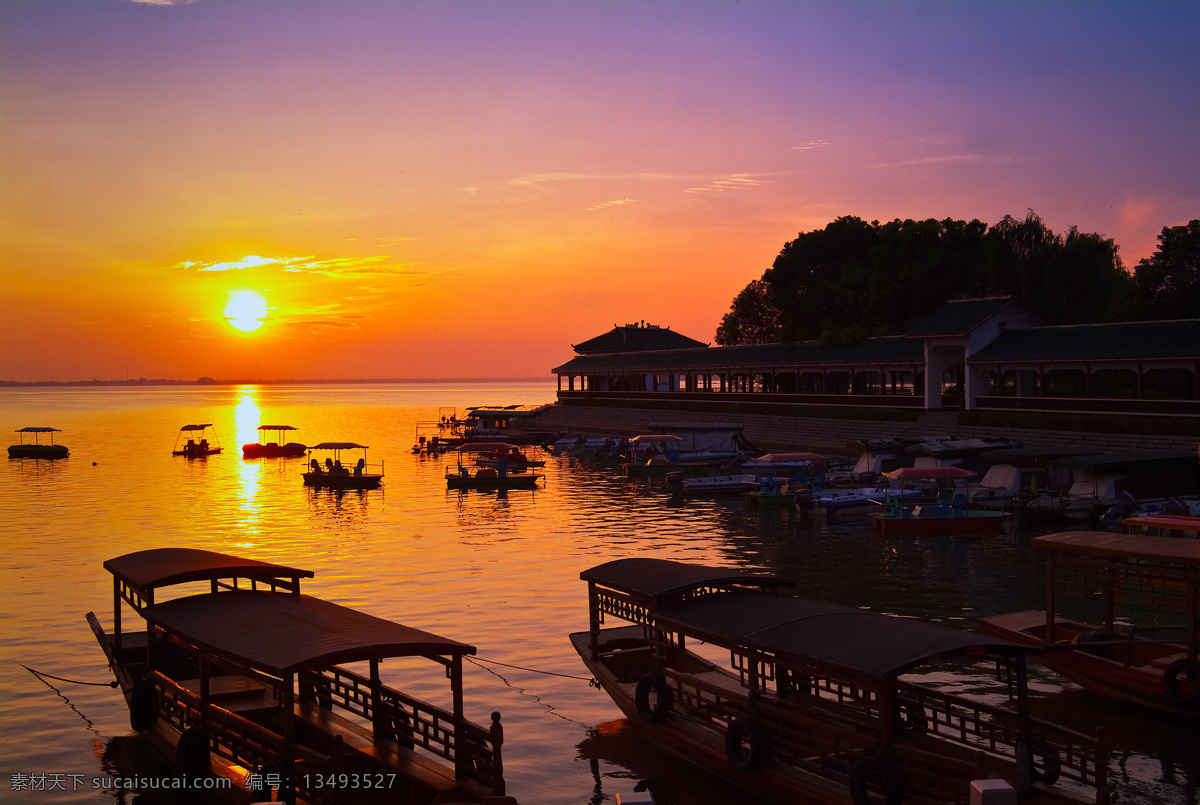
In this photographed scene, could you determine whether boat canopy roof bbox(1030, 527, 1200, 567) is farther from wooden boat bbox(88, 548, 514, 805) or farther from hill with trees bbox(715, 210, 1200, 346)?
hill with trees bbox(715, 210, 1200, 346)

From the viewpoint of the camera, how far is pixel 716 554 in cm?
3397

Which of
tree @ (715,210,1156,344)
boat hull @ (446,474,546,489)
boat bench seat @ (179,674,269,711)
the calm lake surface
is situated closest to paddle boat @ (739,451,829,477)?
the calm lake surface

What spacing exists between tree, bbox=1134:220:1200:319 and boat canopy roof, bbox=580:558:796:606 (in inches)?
2289

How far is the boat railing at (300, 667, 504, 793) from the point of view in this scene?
11516 mm

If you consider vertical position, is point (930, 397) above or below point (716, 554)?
above

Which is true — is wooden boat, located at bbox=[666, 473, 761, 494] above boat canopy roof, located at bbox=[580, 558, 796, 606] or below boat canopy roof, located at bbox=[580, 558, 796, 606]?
below

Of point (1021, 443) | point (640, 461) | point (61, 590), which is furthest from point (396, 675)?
point (640, 461)

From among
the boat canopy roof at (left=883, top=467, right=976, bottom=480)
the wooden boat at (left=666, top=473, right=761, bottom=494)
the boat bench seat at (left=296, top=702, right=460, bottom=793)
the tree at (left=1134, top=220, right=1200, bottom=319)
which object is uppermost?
the tree at (left=1134, top=220, right=1200, bottom=319)

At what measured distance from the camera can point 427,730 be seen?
522 inches

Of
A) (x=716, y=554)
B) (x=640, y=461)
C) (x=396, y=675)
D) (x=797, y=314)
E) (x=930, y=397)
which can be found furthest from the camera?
(x=797, y=314)

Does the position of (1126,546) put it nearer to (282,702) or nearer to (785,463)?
(282,702)

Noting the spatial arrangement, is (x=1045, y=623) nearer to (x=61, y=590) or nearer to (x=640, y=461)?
(x=61, y=590)

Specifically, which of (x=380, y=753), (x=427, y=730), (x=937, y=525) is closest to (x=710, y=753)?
(x=427, y=730)

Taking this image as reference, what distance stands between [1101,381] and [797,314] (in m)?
29.3
